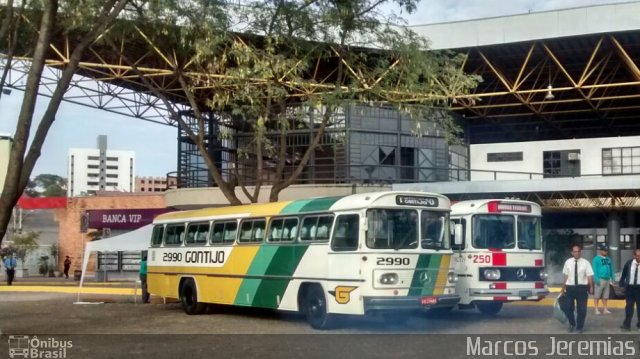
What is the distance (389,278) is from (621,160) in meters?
23.2

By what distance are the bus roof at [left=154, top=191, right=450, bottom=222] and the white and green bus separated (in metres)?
0.02

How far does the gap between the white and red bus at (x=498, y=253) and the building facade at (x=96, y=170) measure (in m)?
103

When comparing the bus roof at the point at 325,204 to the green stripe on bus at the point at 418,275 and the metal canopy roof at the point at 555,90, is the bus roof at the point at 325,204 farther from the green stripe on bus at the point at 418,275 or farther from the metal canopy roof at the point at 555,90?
the metal canopy roof at the point at 555,90

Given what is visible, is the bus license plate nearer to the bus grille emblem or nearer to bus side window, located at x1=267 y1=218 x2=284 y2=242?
the bus grille emblem

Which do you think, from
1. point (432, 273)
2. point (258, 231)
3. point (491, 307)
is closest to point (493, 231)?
point (491, 307)

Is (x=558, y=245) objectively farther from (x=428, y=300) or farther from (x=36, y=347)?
(x=36, y=347)

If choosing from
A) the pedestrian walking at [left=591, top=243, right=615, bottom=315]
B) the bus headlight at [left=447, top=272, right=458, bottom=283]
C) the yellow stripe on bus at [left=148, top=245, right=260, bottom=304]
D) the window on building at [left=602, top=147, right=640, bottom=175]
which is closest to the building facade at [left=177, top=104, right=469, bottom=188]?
the window on building at [left=602, top=147, right=640, bottom=175]

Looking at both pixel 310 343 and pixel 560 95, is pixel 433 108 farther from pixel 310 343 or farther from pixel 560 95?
pixel 560 95

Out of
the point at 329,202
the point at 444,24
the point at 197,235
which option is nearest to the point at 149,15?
the point at 197,235

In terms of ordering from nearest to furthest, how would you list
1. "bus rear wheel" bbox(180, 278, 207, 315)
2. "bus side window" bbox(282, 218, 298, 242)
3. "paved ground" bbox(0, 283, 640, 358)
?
"paved ground" bbox(0, 283, 640, 358), "bus side window" bbox(282, 218, 298, 242), "bus rear wheel" bbox(180, 278, 207, 315)

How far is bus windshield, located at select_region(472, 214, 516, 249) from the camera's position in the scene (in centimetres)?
1662

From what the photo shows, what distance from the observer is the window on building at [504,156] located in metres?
35.3

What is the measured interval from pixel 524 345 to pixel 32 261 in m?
42.5

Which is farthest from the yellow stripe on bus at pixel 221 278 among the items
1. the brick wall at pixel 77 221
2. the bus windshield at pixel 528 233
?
the brick wall at pixel 77 221
